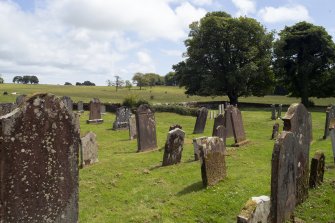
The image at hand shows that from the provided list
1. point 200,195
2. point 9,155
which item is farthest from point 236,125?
point 9,155

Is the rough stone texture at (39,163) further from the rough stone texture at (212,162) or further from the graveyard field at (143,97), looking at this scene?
the graveyard field at (143,97)

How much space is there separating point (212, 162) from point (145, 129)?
7329 mm

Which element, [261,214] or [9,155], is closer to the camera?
[9,155]

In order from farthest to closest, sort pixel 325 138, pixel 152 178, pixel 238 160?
pixel 325 138 < pixel 238 160 < pixel 152 178

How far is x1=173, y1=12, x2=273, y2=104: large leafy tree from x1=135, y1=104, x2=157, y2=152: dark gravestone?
30.5 metres

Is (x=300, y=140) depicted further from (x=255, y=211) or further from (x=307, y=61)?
(x=307, y=61)

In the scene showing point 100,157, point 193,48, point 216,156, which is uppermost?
point 193,48

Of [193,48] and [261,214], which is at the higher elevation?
[193,48]

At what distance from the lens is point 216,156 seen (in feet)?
36.2

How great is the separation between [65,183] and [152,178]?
6.10m

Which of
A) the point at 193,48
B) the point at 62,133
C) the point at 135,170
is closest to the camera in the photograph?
the point at 62,133

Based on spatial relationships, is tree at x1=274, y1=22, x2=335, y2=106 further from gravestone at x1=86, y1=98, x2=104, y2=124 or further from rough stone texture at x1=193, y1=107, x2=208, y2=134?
gravestone at x1=86, y1=98, x2=104, y2=124

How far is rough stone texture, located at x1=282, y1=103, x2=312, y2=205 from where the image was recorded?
9055 millimetres

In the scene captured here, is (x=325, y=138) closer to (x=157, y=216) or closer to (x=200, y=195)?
(x=200, y=195)
